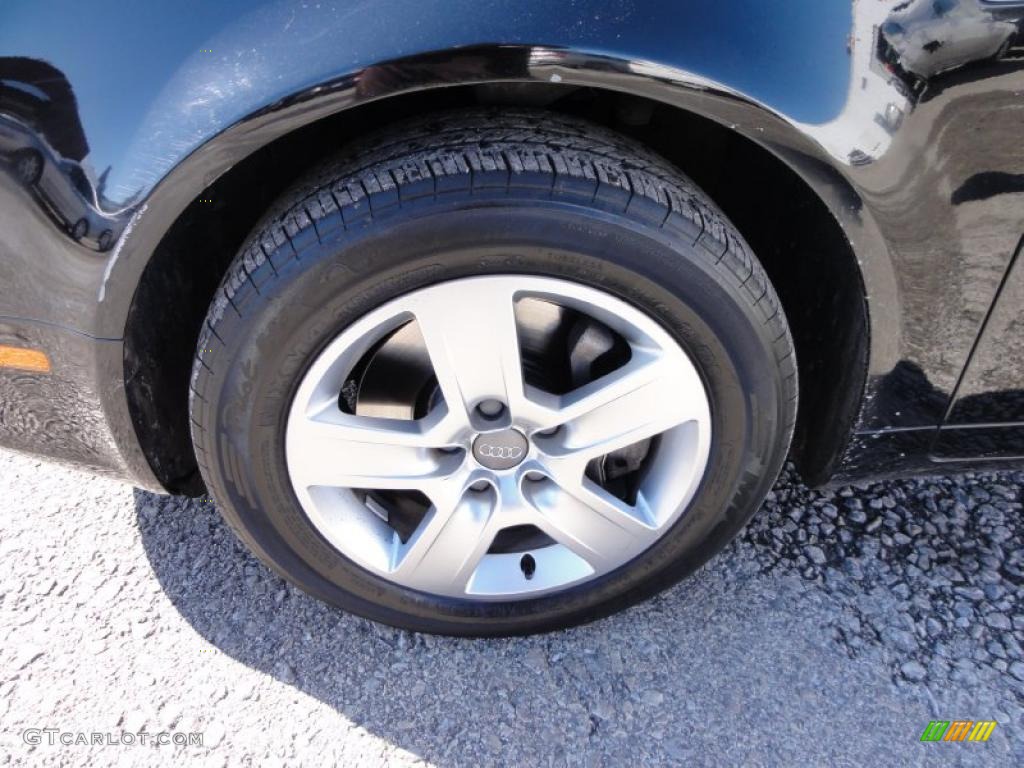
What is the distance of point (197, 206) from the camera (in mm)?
1454

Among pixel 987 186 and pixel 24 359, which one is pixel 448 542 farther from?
pixel 987 186

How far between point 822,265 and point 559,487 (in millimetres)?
636

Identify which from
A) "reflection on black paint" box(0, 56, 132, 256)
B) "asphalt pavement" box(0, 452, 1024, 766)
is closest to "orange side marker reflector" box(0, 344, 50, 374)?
"reflection on black paint" box(0, 56, 132, 256)

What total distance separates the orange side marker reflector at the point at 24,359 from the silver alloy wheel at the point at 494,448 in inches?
17.3

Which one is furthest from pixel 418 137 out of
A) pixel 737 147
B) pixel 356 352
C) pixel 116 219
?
pixel 737 147

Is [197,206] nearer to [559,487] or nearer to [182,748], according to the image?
[559,487]

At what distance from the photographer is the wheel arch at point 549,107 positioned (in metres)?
1.23

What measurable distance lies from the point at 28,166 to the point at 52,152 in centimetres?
5

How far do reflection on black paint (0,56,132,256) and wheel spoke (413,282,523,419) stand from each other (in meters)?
0.50

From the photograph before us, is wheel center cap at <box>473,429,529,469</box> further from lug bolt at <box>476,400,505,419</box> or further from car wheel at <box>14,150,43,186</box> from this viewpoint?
car wheel at <box>14,150,43,186</box>

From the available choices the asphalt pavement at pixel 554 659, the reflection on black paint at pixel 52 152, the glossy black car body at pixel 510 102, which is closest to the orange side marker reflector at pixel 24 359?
the glossy black car body at pixel 510 102

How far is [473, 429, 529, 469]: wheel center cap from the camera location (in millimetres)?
1540

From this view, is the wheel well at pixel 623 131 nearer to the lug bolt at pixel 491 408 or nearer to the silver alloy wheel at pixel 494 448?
the silver alloy wheel at pixel 494 448

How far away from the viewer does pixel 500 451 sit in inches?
61.4
